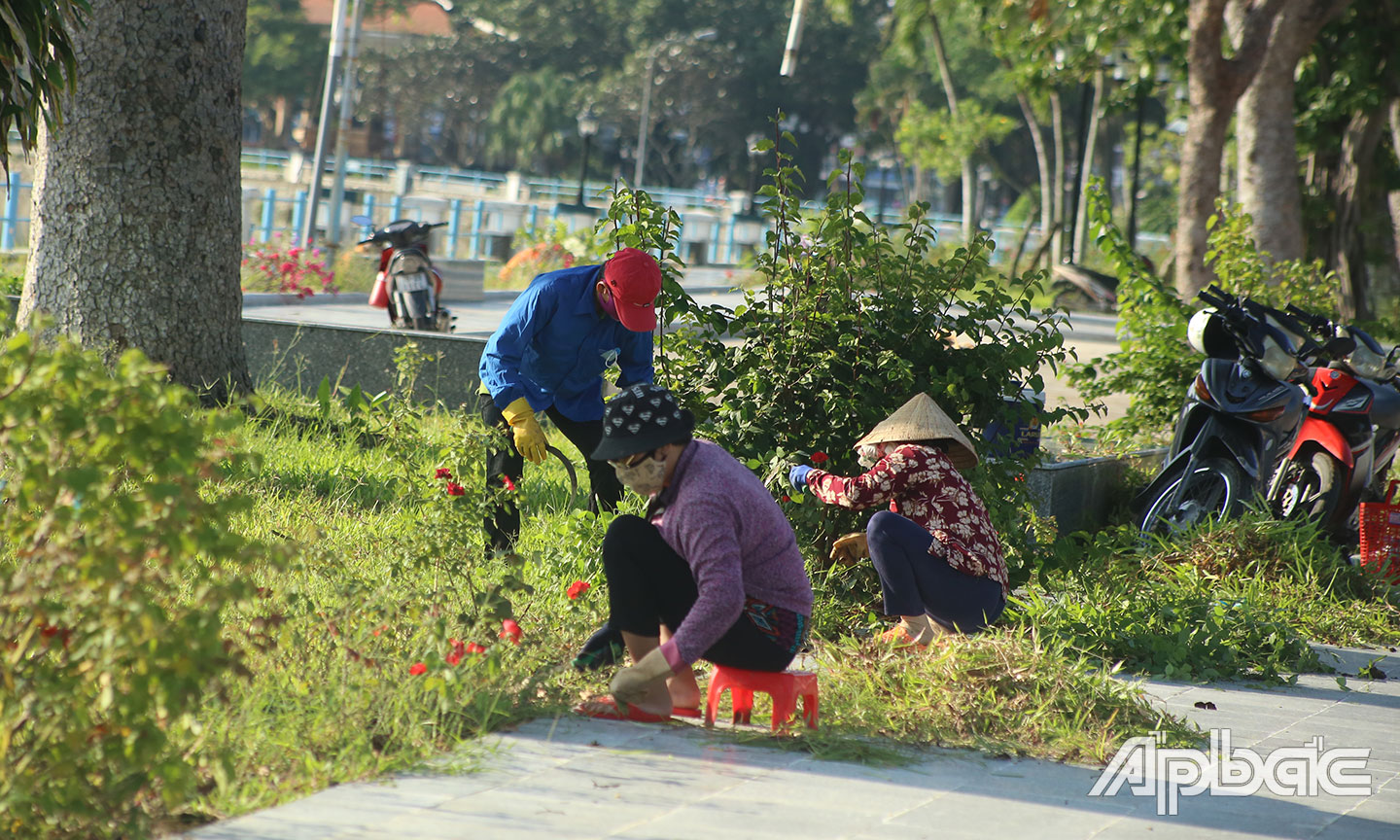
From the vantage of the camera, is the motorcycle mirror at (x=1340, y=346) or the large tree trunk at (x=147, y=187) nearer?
the motorcycle mirror at (x=1340, y=346)

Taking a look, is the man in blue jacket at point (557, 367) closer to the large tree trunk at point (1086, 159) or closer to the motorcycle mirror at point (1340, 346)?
the motorcycle mirror at point (1340, 346)

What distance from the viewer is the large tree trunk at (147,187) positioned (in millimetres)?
8258

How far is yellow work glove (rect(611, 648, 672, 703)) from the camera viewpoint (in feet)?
13.2

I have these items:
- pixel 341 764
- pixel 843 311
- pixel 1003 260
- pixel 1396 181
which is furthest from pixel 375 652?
pixel 1003 260

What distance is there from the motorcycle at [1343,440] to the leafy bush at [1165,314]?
1.50m

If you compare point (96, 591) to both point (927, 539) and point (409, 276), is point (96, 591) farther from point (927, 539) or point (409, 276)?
point (409, 276)

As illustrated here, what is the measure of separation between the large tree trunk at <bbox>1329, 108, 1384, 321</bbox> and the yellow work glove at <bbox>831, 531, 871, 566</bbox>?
1501 centimetres

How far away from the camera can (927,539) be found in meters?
5.04

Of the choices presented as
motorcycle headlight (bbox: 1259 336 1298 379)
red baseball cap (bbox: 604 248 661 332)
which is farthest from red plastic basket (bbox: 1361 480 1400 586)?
red baseball cap (bbox: 604 248 661 332)

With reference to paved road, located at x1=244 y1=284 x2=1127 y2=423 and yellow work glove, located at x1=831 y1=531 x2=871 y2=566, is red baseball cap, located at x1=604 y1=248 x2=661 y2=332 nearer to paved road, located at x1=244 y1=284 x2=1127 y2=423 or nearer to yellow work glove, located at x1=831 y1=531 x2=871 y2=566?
yellow work glove, located at x1=831 y1=531 x2=871 y2=566

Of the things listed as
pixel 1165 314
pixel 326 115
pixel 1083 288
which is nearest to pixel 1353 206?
pixel 1083 288

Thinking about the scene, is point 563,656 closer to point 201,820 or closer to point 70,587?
point 201,820

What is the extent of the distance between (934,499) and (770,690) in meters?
1.12

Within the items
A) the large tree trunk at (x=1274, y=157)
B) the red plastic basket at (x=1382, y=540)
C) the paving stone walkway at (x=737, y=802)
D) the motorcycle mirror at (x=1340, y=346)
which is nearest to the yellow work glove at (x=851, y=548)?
the paving stone walkway at (x=737, y=802)
